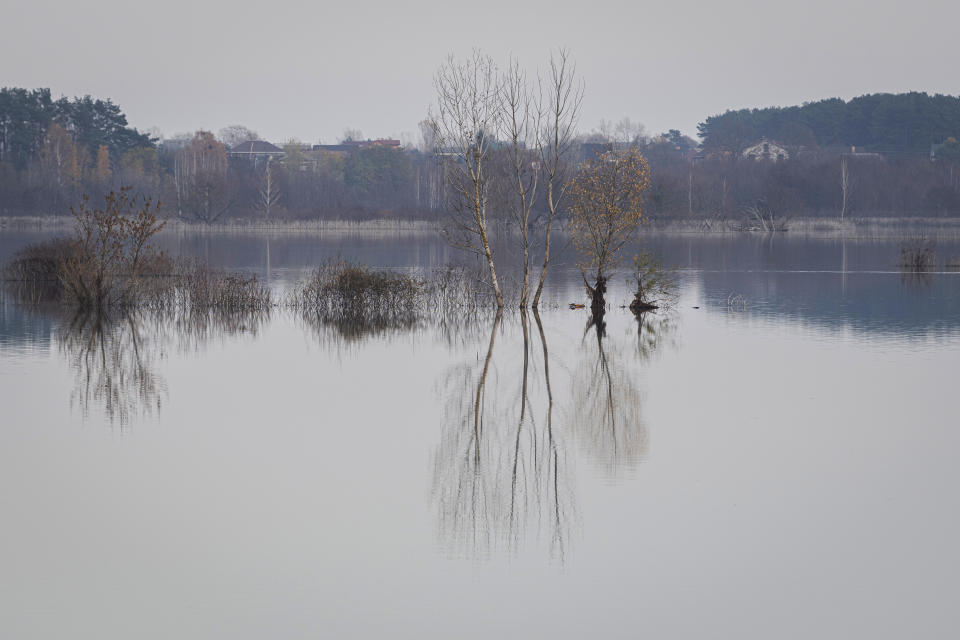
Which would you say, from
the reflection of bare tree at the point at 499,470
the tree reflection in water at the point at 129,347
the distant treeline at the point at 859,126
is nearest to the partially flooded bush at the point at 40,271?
the tree reflection in water at the point at 129,347

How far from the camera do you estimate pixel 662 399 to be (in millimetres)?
12820

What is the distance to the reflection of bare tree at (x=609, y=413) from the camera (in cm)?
995

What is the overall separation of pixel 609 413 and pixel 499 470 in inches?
111

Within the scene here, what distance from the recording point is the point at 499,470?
937 cm

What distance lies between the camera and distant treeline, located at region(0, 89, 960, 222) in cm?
7812

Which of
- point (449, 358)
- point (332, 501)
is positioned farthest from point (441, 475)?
point (449, 358)

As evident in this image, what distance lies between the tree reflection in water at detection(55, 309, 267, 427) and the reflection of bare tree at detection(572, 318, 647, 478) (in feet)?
15.6

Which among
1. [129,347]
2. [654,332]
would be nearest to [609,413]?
[654,332]

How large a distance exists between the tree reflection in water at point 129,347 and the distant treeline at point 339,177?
1780 inches

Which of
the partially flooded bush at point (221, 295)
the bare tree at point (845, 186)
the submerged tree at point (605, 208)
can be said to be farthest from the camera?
the bare tree at point (845, 186)

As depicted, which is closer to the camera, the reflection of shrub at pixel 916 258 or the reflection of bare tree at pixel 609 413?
the reflection of bare tree at pixel 609 413

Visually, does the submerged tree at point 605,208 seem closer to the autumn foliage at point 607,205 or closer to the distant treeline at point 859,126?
the autumn foliage at point 607,205

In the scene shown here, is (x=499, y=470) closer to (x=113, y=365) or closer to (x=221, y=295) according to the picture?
(x=113, y=365)

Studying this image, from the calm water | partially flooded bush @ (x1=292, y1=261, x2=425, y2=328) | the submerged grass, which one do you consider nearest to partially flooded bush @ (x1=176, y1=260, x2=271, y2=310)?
the submerged grass
